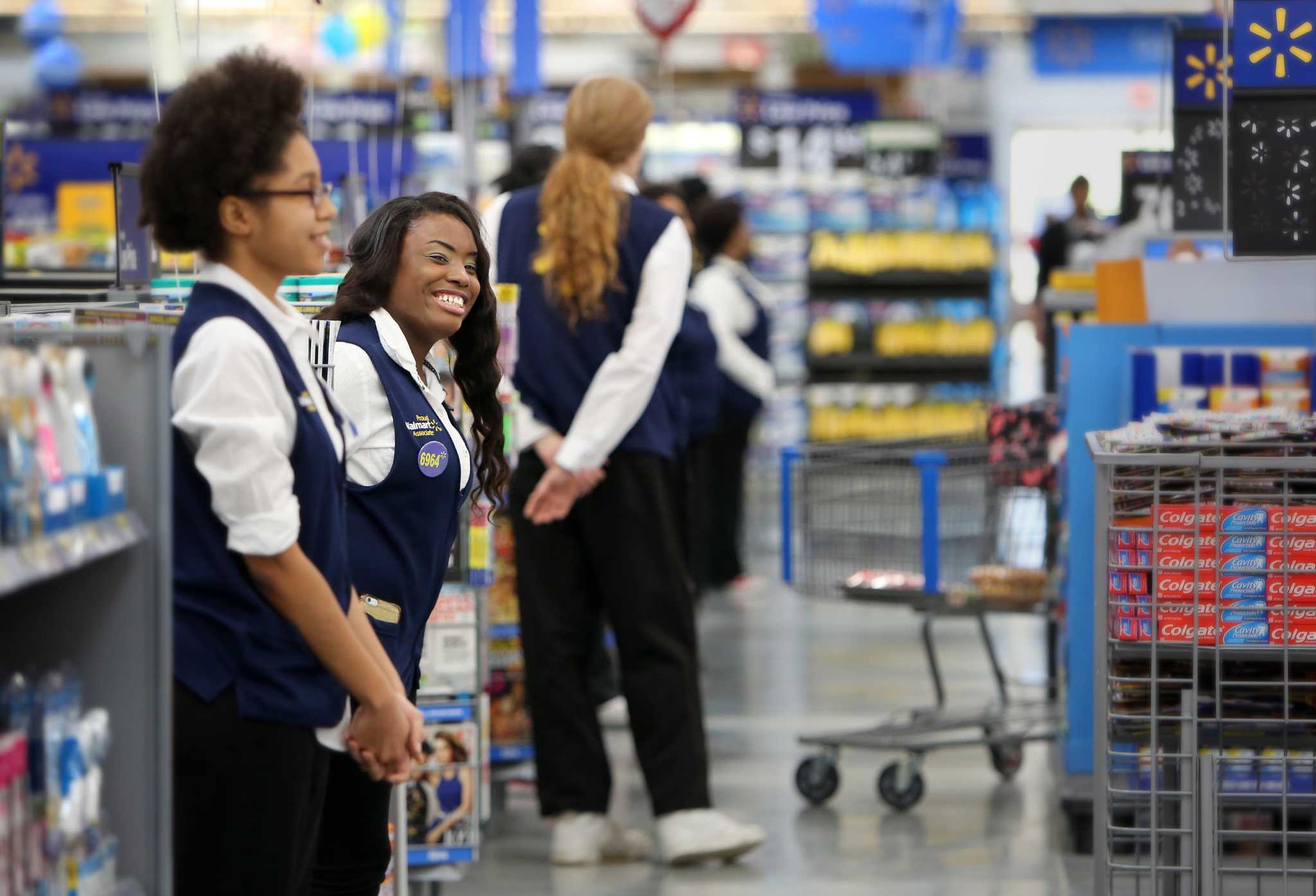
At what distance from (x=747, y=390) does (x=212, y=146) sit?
23.8 feet

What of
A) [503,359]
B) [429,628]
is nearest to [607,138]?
[503,359]

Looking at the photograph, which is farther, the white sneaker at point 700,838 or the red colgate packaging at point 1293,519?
the white sneaker at point 700,838

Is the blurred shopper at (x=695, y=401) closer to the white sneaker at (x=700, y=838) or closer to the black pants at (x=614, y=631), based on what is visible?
the black pants at (x=614, y=631)

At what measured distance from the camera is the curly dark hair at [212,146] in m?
2.14

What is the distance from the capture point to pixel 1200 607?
3.09 m

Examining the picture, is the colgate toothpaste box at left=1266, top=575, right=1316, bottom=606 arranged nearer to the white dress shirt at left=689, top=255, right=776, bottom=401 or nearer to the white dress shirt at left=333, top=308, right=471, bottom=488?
the white dress shirt at left=333, top=308, right=471, bottom=488

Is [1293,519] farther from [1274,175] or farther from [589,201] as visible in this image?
[589,201]

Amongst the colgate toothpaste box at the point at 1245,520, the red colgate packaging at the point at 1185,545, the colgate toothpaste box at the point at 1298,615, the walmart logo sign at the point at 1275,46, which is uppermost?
the walmart logo sign at the point at 1275,46

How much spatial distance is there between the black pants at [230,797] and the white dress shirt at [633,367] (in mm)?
2295

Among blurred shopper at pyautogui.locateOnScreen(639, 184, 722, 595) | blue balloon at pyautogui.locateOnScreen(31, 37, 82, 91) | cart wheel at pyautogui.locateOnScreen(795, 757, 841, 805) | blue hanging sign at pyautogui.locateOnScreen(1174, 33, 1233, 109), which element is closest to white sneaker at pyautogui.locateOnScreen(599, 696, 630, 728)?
blurred shopper at pyautogui.locateOnScreen(639, 184, 722, 595)

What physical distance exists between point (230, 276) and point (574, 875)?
2.81 meters

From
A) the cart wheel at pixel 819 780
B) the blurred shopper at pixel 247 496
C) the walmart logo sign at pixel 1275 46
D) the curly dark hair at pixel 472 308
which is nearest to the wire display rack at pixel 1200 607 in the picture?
the walmart logo sign at pixel 1275 46

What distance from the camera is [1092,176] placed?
19.7 meters

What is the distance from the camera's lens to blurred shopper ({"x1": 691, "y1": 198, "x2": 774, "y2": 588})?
29.5ft
